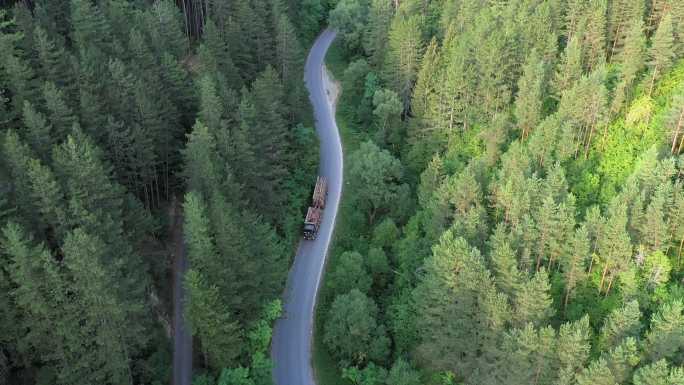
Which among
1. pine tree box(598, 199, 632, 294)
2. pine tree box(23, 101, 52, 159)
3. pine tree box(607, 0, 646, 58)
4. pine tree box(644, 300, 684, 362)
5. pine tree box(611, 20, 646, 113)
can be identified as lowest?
pine tree box(644, 300, 684, 362)

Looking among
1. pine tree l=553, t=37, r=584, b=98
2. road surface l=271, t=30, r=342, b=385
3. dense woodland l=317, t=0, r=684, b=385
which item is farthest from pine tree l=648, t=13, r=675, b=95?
road surface l=271, t=30, r=342, b=385

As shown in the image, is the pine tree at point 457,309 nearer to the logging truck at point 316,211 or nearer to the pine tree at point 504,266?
the pine tree at point 504,266

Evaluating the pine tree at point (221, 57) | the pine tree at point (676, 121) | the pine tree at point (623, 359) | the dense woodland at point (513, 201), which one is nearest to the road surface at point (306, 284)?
the dense woodland at point (513, 201)

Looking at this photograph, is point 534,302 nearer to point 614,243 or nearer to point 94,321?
point 614,243

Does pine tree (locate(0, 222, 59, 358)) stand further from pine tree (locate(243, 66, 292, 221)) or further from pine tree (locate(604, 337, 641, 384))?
pine tree (locate(604, 337, 641, 384))

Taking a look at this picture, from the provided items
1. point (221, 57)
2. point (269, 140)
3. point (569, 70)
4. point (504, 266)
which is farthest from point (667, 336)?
point (221, 57)

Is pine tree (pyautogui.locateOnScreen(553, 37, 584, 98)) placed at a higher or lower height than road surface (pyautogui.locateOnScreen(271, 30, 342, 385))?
higher

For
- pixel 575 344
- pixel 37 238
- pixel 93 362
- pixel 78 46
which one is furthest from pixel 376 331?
pixel 78 46
